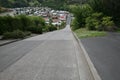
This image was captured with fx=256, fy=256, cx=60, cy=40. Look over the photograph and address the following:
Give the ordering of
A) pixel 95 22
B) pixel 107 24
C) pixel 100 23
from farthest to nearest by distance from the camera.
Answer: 1. pixel 100 23
2. pixel 95 22
3. pixel 107 24

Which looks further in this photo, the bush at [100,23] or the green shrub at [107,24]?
the bush at [100,23]

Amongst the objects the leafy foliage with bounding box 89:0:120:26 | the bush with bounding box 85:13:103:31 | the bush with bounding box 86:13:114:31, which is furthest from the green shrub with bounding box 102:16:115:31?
the leafy foliage with bounding box 89:0:120:26

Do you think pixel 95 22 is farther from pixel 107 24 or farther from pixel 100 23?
pixel 107 24

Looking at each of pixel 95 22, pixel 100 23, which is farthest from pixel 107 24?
pixel 95 22

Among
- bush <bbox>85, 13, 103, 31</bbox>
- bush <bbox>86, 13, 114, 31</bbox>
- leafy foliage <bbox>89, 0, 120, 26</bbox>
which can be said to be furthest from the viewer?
leafy foliage <bbox>89, 0, 120, 26</bbox>

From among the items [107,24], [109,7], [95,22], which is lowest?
[107,24]

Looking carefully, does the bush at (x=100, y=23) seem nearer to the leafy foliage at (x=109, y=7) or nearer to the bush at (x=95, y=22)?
the bush at (x=95, y=22)

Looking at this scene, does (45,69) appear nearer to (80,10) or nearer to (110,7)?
(110,7)

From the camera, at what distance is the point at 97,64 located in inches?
440

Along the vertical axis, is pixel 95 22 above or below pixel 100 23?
above

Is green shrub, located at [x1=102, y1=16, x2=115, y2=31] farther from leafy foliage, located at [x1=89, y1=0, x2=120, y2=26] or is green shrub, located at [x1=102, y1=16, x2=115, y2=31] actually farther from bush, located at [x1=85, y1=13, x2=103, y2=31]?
leafy foliage, located at [x1=89, y1=0, x2=120, y2=26]

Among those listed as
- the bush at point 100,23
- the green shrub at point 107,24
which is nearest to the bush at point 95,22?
the bush at point 100,23

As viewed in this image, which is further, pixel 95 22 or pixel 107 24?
pixel 95 22

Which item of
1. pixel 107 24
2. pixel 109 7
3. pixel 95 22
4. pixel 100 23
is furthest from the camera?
pixel 109 7
